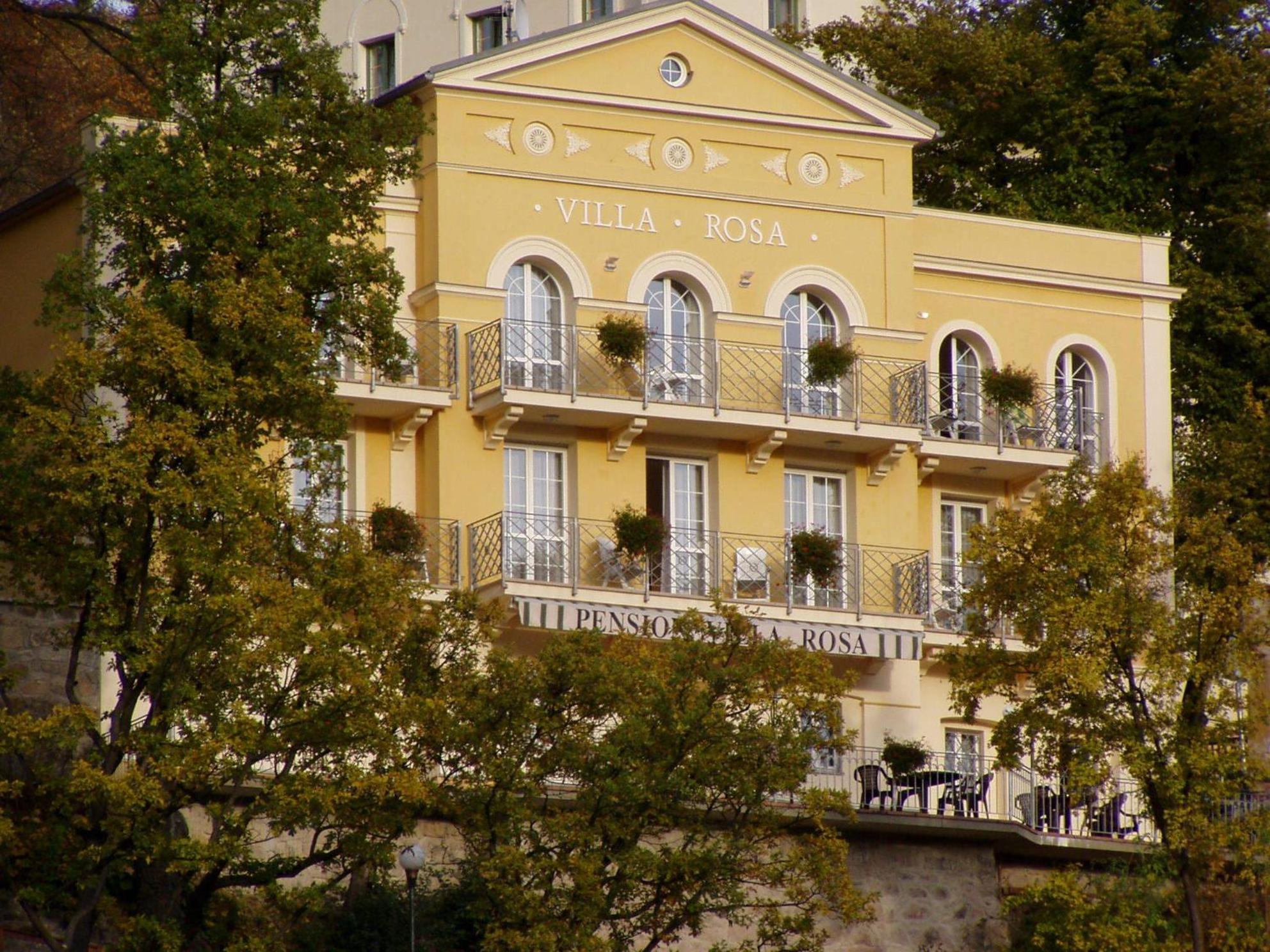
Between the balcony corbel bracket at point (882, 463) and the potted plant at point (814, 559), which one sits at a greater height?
the balcony corbel bracket at point (882, 463)

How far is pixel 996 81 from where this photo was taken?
5203cm

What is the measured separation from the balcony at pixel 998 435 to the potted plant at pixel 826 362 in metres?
A: 1.63

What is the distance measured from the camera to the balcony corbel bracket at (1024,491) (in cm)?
4634

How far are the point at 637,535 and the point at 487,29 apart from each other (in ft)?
65.7

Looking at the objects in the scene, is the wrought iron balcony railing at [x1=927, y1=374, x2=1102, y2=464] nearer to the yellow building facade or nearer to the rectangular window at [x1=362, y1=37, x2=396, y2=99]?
the yellow building facade

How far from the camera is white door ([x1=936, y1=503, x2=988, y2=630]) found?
1770 inches

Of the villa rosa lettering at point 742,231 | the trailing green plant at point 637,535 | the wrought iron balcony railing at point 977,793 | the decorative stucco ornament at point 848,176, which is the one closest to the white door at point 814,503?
the trailing green plant at point 637,535

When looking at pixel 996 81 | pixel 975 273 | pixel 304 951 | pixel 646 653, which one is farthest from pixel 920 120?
pixel 304 951

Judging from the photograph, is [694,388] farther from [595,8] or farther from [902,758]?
[595,8]

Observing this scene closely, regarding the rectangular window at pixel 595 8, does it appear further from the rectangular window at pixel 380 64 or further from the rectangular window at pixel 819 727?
the rectangular window at pixel 819 727

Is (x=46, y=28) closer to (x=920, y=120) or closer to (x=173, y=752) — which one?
(x=920, y=120)

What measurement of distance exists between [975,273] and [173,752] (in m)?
18.7

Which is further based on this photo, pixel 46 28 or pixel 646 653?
pixel 46 28

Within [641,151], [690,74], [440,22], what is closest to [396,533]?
[641,151]
